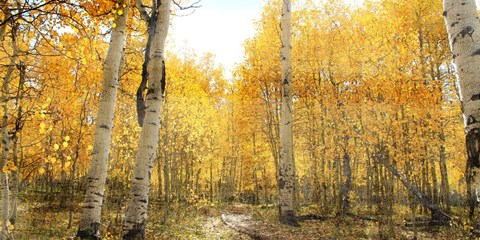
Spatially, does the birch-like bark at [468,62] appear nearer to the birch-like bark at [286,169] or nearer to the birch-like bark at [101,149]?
the birch-like bark at [101,149]

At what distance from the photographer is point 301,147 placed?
65.5 feet

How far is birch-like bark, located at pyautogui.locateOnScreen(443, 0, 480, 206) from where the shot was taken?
7.52 feet

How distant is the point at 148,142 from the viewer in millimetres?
4730

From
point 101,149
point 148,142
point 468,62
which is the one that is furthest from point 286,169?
point 468,62

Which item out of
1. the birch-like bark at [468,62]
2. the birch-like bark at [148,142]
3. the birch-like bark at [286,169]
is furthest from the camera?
the birch-like bark at [286,169]

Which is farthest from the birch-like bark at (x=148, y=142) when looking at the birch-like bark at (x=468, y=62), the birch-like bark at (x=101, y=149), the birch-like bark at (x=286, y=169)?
the birch-like bark at (x=286, y=169)

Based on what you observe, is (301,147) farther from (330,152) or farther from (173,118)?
(173,118)

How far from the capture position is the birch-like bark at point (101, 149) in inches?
191

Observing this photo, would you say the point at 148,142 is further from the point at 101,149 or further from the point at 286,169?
→ the point at 286,169

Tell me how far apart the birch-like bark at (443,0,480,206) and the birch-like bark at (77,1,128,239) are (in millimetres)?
4763

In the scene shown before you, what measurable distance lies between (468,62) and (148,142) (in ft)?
13.1

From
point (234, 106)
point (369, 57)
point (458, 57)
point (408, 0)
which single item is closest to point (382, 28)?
point (369, 57)

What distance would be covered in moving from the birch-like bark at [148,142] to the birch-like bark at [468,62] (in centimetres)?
380

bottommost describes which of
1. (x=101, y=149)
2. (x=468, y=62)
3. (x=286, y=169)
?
(x=286, y=169)
